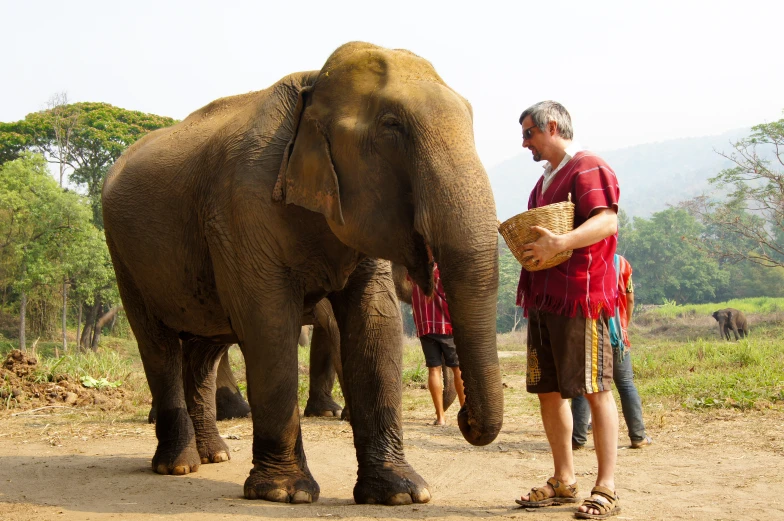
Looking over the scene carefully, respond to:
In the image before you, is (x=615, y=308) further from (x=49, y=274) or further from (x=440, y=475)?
(x=49, y=274)

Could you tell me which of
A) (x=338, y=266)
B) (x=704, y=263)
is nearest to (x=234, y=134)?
(x=338, y=266)

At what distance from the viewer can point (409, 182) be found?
4.83 m

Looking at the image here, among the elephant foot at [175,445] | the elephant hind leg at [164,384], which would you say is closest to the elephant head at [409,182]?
the elephant hind leg at [164,384]

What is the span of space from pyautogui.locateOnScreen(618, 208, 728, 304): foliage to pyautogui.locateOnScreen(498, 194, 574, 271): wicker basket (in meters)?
77.1

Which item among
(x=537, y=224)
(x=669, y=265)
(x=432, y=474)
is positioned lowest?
(x=432, y=474)

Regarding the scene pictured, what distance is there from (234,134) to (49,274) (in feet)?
85.8

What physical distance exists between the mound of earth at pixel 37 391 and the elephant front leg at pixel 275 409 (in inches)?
282

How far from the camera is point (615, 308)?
499cm

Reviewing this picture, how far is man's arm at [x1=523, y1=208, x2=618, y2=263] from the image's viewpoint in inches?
179

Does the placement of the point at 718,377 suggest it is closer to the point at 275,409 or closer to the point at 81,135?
the point at 275,409

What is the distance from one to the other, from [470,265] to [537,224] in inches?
19.4

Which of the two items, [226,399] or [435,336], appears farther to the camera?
[226,399]

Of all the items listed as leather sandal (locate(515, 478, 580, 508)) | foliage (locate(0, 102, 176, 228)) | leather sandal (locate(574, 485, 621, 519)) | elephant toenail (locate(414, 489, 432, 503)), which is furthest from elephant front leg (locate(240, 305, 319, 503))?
foliage (locate(0, 102, 176, 228))

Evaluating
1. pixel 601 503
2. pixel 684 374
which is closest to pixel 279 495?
pixel 601 503
